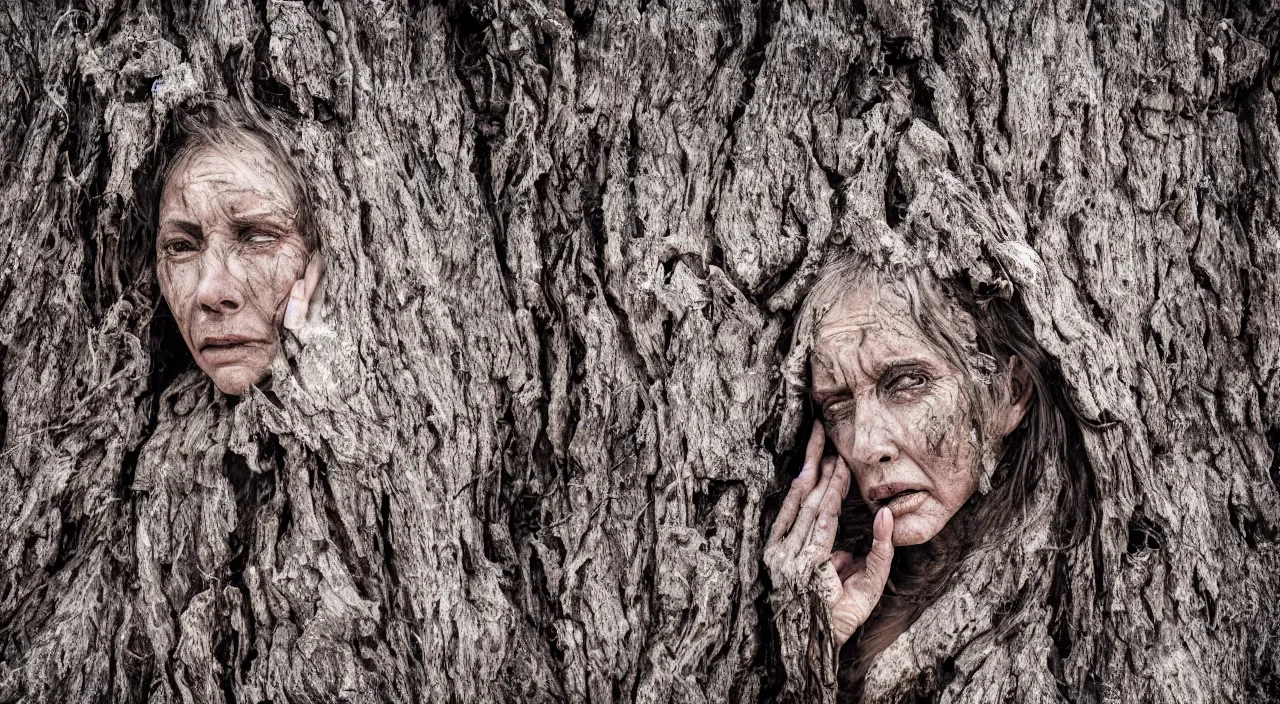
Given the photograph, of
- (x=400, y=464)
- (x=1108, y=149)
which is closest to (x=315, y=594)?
(x=400, y=464)

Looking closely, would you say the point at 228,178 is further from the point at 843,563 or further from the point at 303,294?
the point at 843,563

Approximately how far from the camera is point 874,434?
408 cm

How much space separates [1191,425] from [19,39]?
14.9 ft

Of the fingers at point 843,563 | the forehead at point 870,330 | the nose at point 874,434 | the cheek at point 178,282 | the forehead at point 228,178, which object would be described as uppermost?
the forehead at point 228,178

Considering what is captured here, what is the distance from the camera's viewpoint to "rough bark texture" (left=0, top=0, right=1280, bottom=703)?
409 centimetres

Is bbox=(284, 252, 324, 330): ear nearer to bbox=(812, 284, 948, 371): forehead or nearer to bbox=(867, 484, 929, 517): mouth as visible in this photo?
bbox=(812, 284, 948, 371): forehead

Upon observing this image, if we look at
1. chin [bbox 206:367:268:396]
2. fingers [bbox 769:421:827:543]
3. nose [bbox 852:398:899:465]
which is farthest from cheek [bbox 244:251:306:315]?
nose [bbox 852:398:899:465]

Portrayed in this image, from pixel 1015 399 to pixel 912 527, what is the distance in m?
0.57

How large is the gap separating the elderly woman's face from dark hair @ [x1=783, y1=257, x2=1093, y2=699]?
1815mm

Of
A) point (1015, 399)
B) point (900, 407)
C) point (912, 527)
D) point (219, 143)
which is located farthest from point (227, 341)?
point (1015, 399)

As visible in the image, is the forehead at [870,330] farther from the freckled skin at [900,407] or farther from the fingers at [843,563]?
the fingers at [843,563]

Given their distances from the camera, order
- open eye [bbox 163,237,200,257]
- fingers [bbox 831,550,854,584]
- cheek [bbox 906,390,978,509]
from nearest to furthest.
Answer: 1. cheek [bbox 906,390,978,509]
2. fingers [bbox 831,550,854,584]
3. open eye [bbox 163,237,200,257]

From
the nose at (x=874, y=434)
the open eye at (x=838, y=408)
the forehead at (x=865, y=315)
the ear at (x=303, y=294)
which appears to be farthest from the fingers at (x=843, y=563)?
the ear at (x=303, y=294)

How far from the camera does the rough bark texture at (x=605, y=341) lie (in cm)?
409
